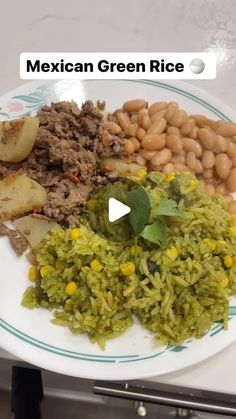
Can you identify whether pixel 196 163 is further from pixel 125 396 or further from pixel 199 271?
pixel 125 396

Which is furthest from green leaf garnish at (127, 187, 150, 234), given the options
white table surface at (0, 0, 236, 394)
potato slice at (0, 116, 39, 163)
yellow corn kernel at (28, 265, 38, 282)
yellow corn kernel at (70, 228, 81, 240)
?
white table surface at (0, 0, 236, 394)

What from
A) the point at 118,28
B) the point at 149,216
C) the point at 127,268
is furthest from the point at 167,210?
the point at 118,28

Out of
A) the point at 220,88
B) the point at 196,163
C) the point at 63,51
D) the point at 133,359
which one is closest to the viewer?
the point at 133,359

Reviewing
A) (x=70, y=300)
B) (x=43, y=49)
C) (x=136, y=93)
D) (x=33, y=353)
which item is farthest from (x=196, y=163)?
(x=43, y=49)

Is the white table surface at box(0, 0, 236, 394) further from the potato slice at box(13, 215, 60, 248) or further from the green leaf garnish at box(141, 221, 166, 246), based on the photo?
the green leaf garnish at box(141, 221, 166, 246)

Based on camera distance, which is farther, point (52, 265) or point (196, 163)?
point (196, 163)

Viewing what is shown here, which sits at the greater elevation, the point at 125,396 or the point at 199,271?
the point at 199,271

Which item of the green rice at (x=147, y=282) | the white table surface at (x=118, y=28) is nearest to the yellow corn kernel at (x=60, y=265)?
the green rice at (x=147, y=282)

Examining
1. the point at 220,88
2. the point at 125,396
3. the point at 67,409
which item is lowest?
the point at 67,409
